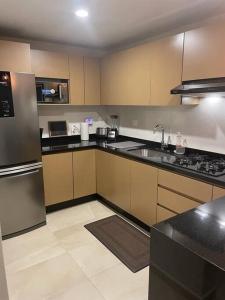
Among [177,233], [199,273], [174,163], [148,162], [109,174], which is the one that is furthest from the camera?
[109,174]

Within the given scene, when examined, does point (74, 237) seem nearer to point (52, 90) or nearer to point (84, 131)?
point (84, 131)

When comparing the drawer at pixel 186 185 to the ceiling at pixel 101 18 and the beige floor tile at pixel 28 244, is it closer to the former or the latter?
the beige floor tile at pixel 28 244

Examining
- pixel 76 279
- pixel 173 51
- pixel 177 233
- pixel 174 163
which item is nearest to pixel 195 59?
pixel 173 51

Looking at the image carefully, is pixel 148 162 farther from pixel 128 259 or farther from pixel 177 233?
pixel 177 233

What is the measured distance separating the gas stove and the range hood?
0.67m

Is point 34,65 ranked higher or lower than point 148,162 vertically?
higher

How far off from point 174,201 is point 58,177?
1.58 metres

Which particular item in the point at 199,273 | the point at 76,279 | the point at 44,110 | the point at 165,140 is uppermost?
the point at 44,110

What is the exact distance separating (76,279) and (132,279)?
1.62 feet

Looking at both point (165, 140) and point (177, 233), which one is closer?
point (177, 233)

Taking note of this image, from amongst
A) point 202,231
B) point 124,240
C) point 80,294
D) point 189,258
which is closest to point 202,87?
point 202,231

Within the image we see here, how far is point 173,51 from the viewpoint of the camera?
2.32 metres

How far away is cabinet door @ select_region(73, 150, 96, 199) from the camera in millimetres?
3188

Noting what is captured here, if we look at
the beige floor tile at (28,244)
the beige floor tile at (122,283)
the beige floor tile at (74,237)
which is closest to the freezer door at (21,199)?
the beige floor tile at (28,244)
